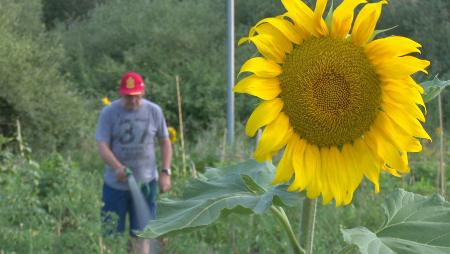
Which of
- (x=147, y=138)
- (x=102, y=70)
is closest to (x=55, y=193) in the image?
(x=147, y=138)

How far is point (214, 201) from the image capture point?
4.83 feet

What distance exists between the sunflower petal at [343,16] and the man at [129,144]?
11.3ft

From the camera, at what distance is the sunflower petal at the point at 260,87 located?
1381 millimetres

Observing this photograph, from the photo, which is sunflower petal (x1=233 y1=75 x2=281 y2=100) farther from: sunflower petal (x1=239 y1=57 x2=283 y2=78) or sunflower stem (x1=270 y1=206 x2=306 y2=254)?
sunflower stem (x1=270 y1=206 x2=306 y2=254)

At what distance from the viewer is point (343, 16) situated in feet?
4.60

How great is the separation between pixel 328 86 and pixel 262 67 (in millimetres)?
131

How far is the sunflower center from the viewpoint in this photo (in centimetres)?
141

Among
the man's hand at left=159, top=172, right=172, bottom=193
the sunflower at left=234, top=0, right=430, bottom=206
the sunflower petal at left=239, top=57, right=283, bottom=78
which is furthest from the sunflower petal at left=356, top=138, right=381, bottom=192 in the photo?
the man's hand at left=159, top=172, right=172, bottom=193

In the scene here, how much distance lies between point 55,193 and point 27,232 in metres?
1.77

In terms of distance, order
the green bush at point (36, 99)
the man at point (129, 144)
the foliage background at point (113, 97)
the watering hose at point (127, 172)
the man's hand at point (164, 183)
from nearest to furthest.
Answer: the foliage background at point (113, 97) → the watering hose at point (127, 172) → the man at point (129, 144) → the man's hand at point (164, 183) → the green bush at point (36, 99)

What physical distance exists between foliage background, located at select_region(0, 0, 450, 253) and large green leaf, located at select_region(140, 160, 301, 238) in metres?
2.13

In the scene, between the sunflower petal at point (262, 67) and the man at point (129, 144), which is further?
the man at point (129, 144)

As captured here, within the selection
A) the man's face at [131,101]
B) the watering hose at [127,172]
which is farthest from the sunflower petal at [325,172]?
the man's face at [131,101]

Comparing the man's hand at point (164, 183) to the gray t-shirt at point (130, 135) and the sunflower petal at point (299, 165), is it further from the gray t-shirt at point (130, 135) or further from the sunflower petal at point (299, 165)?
the sunflower petal at point (299, 165)
